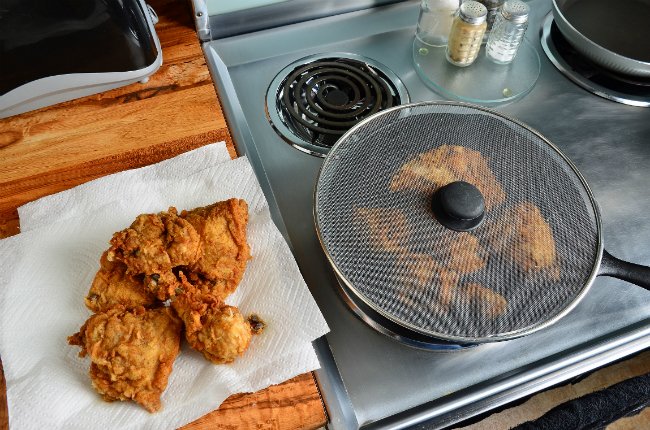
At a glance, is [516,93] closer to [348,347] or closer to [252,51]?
[252,51]

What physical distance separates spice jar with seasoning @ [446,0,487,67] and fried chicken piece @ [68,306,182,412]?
830 millimetres

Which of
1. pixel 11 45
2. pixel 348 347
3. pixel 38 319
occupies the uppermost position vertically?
pixel 11 45

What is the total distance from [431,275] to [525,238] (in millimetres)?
157

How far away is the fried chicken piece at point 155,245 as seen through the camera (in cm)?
82

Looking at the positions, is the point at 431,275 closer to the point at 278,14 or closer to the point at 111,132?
the point at 111,132

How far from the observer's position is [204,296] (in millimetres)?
816

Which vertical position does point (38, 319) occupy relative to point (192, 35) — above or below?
below

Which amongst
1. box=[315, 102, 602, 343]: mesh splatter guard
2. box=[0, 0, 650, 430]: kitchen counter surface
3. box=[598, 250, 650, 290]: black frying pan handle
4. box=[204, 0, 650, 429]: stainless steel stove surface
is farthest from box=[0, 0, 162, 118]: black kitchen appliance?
box=[598, 250, 650, 290]: black frying pan handle

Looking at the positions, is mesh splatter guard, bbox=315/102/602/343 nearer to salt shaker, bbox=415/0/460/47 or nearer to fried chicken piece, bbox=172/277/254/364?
fried chicken piece, bbox=172/277/254/364

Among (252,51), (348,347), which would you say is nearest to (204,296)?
(348,347)

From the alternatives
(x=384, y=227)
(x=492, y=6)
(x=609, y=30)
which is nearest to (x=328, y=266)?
(x=384, y=227)

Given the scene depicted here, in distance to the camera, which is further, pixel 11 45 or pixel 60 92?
pixel 60 92

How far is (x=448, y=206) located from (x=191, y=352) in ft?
1.44

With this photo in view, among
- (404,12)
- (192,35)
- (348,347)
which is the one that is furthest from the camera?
(404,12)
